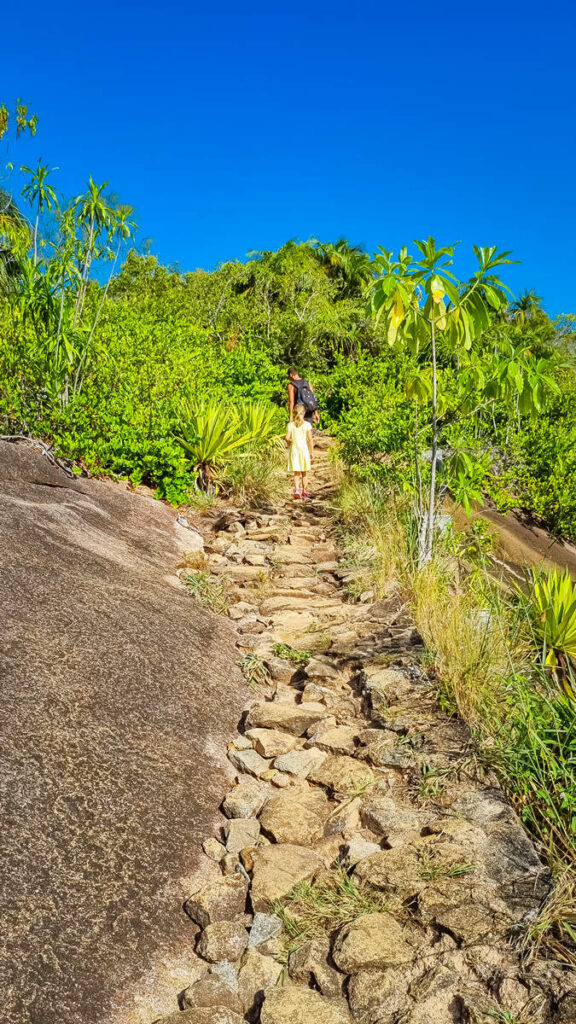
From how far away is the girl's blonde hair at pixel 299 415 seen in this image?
10.0 meters

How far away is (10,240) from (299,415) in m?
6.75

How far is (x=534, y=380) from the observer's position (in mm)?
4617

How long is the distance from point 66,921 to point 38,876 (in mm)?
171

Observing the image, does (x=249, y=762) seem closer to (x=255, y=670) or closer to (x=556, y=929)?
(x=255, y=670)

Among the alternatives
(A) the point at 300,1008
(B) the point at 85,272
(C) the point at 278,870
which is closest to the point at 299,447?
(B) the point at 85,272

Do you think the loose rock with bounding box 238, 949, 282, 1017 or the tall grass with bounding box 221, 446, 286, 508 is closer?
the loose rock with bounding box 238, 949, 282, 1017

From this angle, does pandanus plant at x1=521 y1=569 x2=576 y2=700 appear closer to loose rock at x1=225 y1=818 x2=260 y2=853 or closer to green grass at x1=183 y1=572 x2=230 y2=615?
green grass at x1=183 y1=572 x2=230 y2=615

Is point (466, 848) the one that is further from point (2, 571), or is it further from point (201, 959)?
point (2, 571)

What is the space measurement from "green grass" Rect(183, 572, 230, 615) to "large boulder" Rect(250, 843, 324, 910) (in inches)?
102

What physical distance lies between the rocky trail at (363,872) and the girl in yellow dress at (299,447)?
558 centimetres

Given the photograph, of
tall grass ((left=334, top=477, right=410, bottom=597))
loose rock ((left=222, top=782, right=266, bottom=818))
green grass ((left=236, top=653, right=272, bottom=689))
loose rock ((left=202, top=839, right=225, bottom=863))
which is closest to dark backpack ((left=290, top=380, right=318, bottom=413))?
tall grass ((left=334, top=477, right=410, bottom=597))

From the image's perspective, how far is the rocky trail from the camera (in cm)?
217

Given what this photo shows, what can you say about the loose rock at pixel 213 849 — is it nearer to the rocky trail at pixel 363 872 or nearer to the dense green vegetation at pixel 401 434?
the rocky trail at pixel 363 872

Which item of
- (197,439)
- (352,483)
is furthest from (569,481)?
(197,439)
